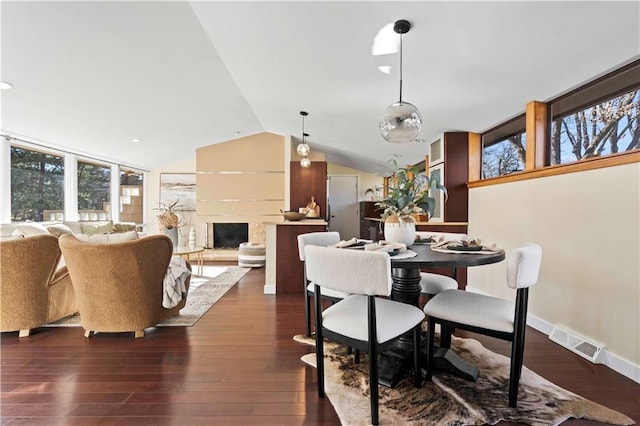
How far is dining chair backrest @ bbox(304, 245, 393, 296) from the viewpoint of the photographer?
4.52ft

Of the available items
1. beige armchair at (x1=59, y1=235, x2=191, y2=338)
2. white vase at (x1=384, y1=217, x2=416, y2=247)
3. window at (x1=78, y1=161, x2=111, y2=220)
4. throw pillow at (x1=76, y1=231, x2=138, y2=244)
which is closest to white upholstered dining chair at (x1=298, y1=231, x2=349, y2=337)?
white vase at (x1=384, y1=217, x2=416, y2=247)

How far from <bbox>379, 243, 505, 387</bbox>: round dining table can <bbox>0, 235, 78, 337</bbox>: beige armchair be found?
9.52ft

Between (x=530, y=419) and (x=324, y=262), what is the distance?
4.32 ft

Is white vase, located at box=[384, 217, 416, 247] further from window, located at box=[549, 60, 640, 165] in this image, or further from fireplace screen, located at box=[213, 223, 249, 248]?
fireplace screen, located at box=[213, 223, 249, 248]

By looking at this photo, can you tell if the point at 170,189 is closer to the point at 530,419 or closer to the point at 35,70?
the point at 35,70

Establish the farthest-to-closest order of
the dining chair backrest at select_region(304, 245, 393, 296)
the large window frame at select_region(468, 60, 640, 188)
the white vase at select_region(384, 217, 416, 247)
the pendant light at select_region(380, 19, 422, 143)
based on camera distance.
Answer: the pendant light at select_region(380, 19, 422, 143), the white vase at select_region(384, 217, 416, 247), the large window frame at select_region(468, 60, 640, 188), the dining chair backrest at select_region(304, 245, 393, 296)

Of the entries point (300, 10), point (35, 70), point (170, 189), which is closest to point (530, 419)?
point (300, 10)

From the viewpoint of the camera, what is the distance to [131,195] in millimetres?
7219

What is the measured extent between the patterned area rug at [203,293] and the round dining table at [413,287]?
1934 millimetres

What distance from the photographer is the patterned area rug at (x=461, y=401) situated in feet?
4.94

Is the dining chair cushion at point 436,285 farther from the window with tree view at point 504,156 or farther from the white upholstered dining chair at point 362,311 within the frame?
the window with tree view at point 504,156

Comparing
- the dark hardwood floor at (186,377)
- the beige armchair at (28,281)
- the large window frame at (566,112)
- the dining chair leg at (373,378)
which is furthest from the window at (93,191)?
the large window frame at (566,112)

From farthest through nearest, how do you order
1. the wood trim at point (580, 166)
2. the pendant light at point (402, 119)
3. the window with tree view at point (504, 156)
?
the window with tree view at point (504, 156) → the pendant light at point (402, 119) → the wood trim at point (580, 166)

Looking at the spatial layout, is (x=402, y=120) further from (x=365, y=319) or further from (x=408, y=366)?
(x=408, y=366)
